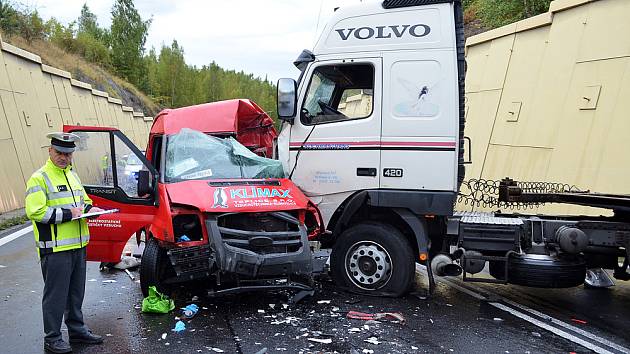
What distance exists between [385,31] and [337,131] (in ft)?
4.15

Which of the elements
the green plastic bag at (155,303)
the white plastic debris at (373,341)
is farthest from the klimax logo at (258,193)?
the white plastic debris at (373,341)

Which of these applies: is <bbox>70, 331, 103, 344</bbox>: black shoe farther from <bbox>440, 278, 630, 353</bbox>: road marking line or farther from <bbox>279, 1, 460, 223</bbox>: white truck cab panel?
<bbox>440, 278, 630, 353</bbox>: road marking line

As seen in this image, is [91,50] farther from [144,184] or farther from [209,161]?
[144,184]

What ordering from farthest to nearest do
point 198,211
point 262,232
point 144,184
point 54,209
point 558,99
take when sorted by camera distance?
point 558,99 < point 144,184 < point 262,232 < point 198,211 < point 54,209

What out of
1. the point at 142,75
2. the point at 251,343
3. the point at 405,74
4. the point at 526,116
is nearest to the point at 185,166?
the point at 251,343

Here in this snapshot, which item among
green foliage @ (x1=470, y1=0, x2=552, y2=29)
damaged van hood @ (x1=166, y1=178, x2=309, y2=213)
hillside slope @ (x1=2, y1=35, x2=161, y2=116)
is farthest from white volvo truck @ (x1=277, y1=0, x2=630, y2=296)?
hillside slope @ (x1=2, y1=35, x2=161, y2=116)

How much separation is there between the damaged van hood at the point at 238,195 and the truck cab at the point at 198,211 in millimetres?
11

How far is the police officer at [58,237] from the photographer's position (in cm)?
442

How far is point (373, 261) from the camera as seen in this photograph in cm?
609

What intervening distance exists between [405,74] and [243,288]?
2.95 meters

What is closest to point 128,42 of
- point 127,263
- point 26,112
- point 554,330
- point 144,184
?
point 26,112

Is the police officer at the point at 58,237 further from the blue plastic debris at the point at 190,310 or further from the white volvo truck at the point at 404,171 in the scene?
the white volvo truck at the point at 404,171

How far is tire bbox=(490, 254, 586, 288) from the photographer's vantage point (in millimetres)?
5523

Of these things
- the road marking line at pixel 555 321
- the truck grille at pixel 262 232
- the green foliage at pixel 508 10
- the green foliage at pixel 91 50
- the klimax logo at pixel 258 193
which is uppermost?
the green foliage at pixel 91 50
